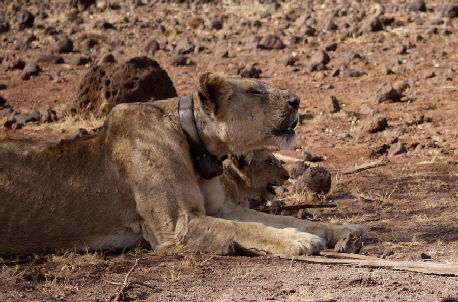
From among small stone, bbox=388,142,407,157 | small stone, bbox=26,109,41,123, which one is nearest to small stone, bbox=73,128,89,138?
small stone, bbox=26,109,41,123

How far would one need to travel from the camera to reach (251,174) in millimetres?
7504

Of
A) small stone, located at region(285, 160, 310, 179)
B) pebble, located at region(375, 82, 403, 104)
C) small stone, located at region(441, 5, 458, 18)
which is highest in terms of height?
small stone, located at region(285, 160, 310, 179)

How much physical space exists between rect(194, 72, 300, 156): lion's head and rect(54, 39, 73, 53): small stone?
13.2m

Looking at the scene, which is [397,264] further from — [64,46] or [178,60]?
[64,46]

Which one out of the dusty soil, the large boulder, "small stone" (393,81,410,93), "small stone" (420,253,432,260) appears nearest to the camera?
the dusty soil

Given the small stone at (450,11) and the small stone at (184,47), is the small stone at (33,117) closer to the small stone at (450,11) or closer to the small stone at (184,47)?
the small stone at (184,47)

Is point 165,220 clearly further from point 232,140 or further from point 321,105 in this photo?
point 321,105

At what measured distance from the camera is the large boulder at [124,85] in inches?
441

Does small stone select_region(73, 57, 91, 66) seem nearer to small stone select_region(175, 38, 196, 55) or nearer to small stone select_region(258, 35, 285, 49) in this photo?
small stone select_region(175, 38, 196, 55)

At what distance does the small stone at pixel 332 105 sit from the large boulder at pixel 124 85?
8.42ft

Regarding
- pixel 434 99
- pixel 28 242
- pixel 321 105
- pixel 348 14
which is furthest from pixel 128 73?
pixel 348 14

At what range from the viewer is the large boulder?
36.7 ft

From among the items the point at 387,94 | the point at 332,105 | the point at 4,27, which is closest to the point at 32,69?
the point at 4,27

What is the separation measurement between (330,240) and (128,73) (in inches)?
241
